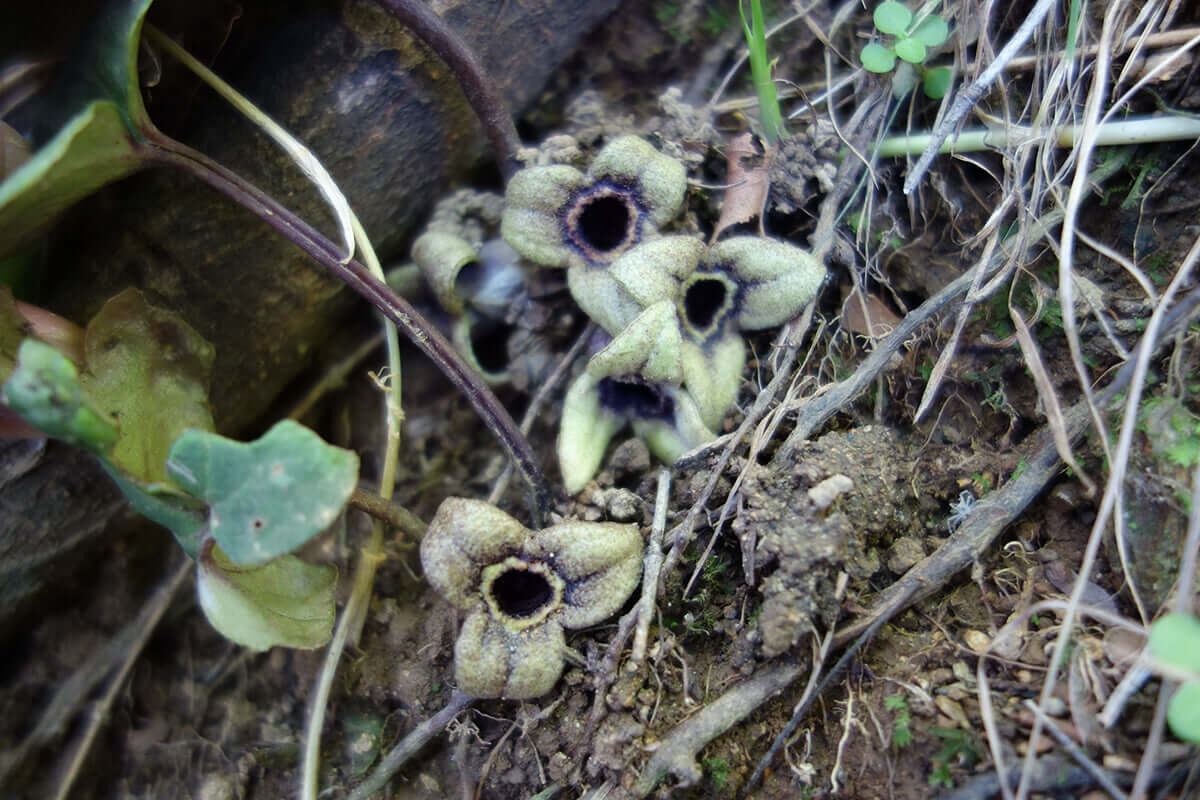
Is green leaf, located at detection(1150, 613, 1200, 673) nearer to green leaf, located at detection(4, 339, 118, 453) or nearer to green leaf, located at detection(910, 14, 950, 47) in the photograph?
green leaf, located at detection(910, 14, 950, 47)

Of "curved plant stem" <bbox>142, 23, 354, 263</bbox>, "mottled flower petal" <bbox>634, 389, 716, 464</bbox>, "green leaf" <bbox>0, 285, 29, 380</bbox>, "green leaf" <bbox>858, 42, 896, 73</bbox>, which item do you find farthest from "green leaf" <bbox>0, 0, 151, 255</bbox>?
"green leaf" <bbox>858, 42, 896, 73</bbox>

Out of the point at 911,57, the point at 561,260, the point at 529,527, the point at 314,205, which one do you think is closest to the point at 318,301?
the point at 314,205

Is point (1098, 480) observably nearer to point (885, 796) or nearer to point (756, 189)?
point (885, 796)

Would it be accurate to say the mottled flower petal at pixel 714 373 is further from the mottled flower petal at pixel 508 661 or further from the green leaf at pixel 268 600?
the green leaf at pixel 268 600

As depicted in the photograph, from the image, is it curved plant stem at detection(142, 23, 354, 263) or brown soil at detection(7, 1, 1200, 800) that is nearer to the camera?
brown soil at detection(7, 1, 1200, 800)

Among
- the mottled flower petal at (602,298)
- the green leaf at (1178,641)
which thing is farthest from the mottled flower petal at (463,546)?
the green leaf at (1178,641)

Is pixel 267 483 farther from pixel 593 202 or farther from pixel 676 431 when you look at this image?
pixel 593 202
